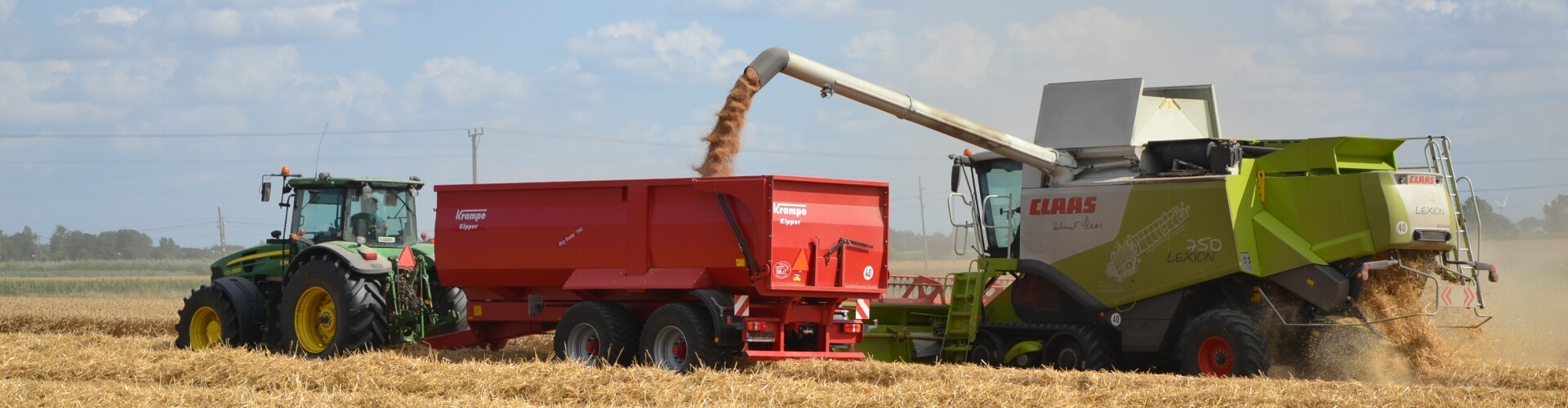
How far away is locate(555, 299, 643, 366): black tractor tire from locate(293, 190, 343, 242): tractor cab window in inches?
134

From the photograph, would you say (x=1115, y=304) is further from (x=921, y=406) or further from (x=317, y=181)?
(x=317, y=181)

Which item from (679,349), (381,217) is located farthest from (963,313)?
(381,217)

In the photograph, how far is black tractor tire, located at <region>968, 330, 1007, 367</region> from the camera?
45.7 feet

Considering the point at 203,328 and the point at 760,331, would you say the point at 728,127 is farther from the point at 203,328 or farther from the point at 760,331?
the point at 203,328

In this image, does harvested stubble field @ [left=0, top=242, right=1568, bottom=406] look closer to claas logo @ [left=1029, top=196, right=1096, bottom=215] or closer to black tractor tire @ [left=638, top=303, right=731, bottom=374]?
black tractor tire @ [left=638, top=303, right=731, bottom=374]

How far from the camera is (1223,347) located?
11.9 metres

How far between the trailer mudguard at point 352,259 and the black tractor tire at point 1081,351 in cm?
640

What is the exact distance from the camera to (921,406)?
8.75 m

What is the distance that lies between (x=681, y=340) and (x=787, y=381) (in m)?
2.17

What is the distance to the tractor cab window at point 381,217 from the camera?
581 inches

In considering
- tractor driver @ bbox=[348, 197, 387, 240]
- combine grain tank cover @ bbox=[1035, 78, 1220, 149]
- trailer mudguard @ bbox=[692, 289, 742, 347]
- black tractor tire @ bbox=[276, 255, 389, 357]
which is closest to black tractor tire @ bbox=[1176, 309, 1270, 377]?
combine grain tank cover @ bbox=[1035, 78, 1220, 149]

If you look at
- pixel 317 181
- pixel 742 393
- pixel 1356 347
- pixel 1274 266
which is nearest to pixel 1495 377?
pixel 1356 347

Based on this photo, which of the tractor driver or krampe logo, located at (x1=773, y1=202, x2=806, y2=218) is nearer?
krampe logo, located at (x1=773, y1=202, x2=806, y2=218)

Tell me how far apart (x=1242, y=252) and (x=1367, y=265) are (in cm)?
100
